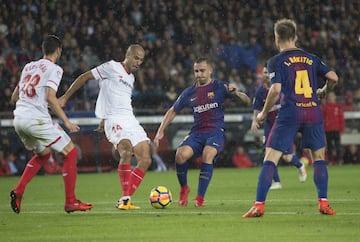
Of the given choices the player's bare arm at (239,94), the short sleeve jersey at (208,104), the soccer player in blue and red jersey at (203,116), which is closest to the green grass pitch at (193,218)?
the soccer player in blue and red jersey at (203,116)

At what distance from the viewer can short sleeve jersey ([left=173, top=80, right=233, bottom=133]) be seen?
12258 mm

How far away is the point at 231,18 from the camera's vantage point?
2703 cm

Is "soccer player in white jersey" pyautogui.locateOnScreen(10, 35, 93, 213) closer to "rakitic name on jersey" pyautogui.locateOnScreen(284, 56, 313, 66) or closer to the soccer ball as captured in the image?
the soccer ball

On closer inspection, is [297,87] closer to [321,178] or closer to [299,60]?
[299,60]

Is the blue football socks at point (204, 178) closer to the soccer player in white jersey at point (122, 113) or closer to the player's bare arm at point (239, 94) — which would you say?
the soccer player in white jersey at point (122, 113)

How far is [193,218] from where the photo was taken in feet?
32.3

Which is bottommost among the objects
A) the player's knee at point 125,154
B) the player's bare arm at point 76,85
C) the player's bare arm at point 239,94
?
the player's knee at point 125,154

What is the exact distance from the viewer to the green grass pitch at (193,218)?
8.34m

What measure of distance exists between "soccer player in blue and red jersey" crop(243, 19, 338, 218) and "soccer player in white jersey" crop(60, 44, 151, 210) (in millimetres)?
2202

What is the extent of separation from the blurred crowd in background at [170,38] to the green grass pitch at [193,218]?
7.48 meters

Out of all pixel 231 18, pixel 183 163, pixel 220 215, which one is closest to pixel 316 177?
pixel 220 215

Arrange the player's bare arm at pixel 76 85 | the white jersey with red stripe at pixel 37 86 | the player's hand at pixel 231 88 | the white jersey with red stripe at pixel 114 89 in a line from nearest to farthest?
the white jersey with red stripe at pixel 37 86, the player's bare arm at pixel 76 85, the white jersey with red stripe at pixel 114 89, the player's hand at pixel 231 88

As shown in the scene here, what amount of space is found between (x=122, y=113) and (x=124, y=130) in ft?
0.94

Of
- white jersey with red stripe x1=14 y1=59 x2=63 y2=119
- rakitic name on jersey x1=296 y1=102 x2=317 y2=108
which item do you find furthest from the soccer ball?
rakitic name on jersey x1=296 y1=102 x2=317 y2=108
